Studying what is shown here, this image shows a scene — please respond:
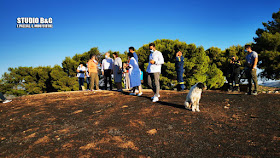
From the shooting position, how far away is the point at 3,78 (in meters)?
24.5

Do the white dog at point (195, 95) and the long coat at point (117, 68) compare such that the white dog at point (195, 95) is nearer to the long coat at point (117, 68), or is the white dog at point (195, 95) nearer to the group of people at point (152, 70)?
the group of people at point (152, 70)

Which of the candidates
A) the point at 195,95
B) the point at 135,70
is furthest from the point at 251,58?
the point at 135,70

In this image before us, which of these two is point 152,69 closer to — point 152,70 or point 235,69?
point 152,70

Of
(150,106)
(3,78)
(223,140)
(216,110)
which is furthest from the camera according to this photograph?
(3,78)

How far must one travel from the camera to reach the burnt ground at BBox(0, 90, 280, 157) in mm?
→ 3369

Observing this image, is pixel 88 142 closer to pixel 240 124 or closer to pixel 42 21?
pixel 240 124

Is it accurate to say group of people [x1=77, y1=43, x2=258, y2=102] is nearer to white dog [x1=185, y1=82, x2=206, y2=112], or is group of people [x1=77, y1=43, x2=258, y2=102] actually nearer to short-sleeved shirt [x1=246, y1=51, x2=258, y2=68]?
short-sleeved shirt [x1=246, y1=51, x2=258, y2=68]

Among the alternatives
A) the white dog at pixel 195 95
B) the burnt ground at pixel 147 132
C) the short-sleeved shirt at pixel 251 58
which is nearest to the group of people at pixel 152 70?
the short-sleeved shirt at pixel 251 58

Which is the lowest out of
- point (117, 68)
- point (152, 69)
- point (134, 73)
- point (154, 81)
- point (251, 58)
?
point (154, 81)

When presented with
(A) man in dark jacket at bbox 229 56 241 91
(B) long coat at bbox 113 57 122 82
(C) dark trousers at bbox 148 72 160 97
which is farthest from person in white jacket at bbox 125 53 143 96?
(A) man in dark jacket at bbox 229 56 241 91

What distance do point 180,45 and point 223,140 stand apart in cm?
1723

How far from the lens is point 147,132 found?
4.13 meters

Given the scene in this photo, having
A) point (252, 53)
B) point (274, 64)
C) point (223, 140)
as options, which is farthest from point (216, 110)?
point (274, 64)

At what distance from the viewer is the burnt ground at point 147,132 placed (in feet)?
11.1
